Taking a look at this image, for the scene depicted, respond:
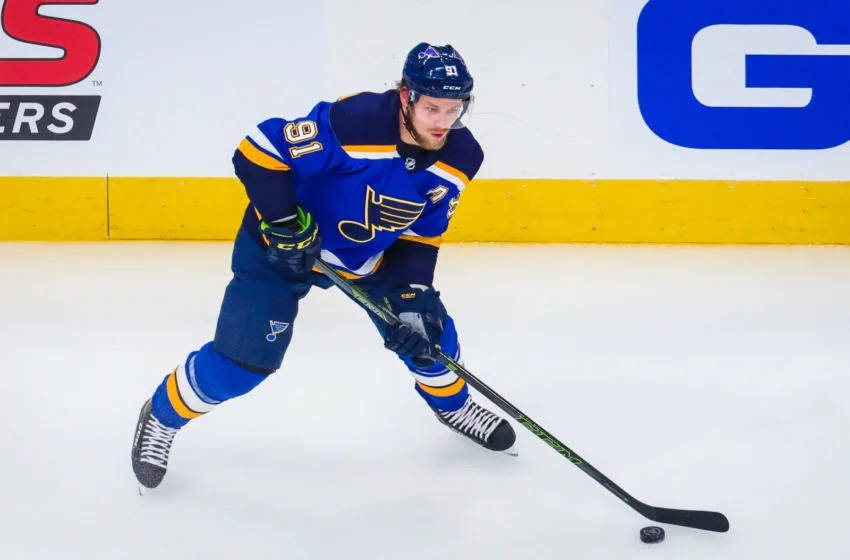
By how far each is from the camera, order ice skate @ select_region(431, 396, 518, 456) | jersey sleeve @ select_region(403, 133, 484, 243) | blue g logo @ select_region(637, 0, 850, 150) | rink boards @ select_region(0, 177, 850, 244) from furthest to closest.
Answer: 1. rink boards @ select_region(0, 177, 850, 244)
2. blue g logo @ select_region(637, 0, 850, 150)
3. ice skate @ select_region(431, 396, 518, 456)
4. jersey sleeve @ select_region(403, 133, 484, 243)

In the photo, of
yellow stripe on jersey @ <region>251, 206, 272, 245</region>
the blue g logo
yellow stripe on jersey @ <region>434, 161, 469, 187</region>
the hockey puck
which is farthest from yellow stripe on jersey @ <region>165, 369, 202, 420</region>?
the blue g logo

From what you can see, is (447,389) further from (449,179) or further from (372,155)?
(372,155)

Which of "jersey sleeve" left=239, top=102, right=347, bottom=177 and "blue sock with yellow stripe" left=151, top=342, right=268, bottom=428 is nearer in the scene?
"jersey sleeve" left=239, top=102, right=347, bottom=177

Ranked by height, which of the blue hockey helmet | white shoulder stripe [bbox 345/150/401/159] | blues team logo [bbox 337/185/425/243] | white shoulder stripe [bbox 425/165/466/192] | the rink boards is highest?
the blue hockey helmet

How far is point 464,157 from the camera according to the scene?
221cm

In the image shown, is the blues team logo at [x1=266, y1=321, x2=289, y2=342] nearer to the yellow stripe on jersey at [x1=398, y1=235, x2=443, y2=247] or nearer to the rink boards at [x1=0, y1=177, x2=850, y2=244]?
the yellow stripe on jersey at [x1=398, y1=235, x2=443, y2=247]

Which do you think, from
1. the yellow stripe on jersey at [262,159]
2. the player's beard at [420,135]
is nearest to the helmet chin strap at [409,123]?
the player's beard at [420,135]

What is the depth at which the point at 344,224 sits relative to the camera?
88.8 inches

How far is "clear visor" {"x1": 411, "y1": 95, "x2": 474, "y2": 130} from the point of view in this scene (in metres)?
2.01

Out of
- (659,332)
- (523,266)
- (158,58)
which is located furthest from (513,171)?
(158,58)

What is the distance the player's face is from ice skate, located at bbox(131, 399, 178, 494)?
956 mm

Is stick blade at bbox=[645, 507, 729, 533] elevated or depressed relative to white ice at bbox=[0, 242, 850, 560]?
elevated

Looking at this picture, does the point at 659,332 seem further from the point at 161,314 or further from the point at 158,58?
the point at 158,58

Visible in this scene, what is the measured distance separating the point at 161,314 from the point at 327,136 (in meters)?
1.83
